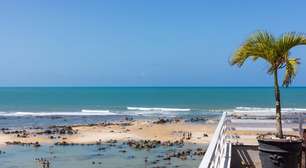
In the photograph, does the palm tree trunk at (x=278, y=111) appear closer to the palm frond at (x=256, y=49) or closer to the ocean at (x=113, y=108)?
the palm frond at (x=256, y=49)

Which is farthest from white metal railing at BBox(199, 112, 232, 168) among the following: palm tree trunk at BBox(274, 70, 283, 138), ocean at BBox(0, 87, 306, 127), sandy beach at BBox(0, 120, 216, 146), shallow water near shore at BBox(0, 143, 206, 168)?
ocean at BBox(0, 87, 306, 127)

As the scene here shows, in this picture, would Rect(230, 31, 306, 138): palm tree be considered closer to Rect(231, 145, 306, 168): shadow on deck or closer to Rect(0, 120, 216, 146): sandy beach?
Rect(231, 145, 306, 168): shadow on deck

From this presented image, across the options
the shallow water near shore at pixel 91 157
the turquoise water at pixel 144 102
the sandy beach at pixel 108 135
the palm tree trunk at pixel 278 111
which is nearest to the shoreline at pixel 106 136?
the sandy beach at pixel 108 135

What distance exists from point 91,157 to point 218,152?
17.1 meters

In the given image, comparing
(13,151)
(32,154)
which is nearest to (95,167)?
(32,154)

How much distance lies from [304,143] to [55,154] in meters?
17.6

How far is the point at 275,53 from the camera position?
9156mm

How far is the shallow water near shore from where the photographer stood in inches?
863

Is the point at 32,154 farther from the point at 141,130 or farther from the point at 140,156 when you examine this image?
the point at 141,130

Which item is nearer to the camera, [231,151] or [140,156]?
[231,151]

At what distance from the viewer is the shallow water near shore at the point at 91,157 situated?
2191 cm

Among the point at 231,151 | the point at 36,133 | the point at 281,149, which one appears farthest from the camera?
the point at 36,133

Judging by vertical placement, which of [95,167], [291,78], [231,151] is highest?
[291,78]

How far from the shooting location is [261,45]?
9.15 metres
